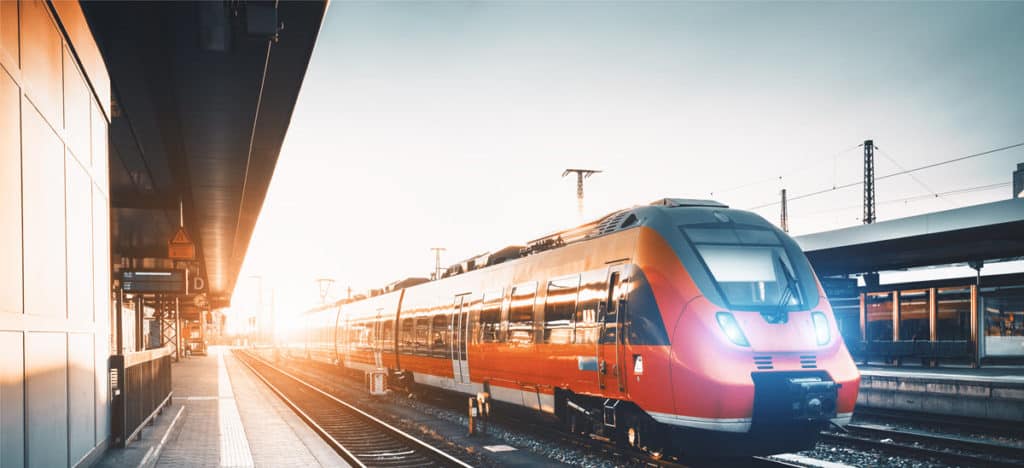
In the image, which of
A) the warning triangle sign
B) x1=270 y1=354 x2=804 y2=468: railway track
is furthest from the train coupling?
the warning triangle sign

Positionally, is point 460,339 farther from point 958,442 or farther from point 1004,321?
point 1004,321

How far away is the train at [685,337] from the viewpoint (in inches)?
343

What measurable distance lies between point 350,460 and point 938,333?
2168cm

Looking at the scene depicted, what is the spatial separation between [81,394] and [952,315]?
83.2 ft

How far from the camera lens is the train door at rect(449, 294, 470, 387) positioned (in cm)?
1617

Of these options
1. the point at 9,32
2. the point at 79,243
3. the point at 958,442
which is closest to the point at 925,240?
the point at 958,442

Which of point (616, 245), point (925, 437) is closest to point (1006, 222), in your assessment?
point (925, 437)

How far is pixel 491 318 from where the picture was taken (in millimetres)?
14852

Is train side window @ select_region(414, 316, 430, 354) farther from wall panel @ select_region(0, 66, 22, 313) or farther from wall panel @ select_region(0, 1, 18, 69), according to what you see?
wall panel @ select_region(0, 1, 18, 69)

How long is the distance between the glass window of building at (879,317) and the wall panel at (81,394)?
1005 inches

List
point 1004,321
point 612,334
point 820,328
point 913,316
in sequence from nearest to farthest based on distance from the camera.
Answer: point 820,328, point 612,334, point 1004,321, point 913,316

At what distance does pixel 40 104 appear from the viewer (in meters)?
7.04

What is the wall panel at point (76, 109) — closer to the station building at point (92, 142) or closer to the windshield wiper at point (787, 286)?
the station building at point (92, 142)

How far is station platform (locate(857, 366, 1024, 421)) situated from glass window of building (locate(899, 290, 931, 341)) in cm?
932
